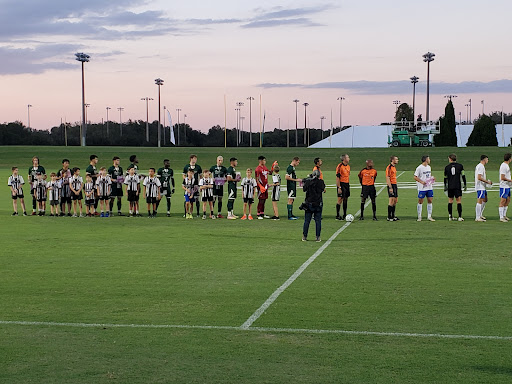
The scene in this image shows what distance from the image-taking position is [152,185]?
79.8ft

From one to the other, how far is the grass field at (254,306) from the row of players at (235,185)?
104 inches

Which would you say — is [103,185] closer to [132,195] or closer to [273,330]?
[132,195]

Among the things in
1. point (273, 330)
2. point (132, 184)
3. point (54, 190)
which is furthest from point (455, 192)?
point (273, 330)

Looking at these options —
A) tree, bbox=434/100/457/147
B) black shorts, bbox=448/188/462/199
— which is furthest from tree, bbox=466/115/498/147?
black shorts, bbox=448/188/462/199

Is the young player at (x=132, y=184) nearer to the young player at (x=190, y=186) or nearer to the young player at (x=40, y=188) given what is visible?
the young player at (x=190, y=186)

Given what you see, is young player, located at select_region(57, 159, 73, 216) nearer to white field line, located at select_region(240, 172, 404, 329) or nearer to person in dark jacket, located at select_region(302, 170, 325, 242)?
white field line, located at select_region(240, 172, 404, 329)

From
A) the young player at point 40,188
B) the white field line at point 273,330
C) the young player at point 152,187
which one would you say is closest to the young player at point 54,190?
the young player at point 40,188

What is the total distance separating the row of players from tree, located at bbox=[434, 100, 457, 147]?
73.6 metres

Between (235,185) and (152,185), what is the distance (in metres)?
2.79

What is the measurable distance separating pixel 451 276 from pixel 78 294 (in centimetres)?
639

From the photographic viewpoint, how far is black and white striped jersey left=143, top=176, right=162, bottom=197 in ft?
79.7

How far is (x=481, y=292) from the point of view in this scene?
11.6m

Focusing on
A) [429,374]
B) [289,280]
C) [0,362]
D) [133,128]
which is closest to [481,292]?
[289,280]

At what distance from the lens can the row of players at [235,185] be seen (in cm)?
2264
